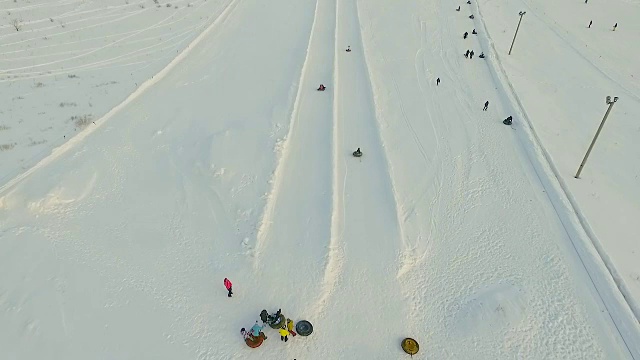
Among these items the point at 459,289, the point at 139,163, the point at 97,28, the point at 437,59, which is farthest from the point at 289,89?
the point at 97,28

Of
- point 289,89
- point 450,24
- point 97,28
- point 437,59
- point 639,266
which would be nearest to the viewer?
point 639,266

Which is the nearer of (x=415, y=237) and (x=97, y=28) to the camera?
(x=415, y=237)

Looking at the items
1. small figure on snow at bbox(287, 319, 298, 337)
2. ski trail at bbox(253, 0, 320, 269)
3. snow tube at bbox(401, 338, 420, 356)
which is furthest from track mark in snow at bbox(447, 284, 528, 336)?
ski trail at bbox(253, 0, 320, 269)

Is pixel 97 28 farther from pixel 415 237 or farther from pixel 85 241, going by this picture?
pixel 415 237

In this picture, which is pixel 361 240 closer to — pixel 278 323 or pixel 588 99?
pixel 278 323

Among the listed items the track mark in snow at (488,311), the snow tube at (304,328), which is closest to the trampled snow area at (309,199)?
the track mark in snow at (488,311)

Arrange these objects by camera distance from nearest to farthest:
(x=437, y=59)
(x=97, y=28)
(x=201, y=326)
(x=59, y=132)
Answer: (x=201, y=326) < (x=59, y=132) < (x=437, y=59) < (x=97, y=28)
